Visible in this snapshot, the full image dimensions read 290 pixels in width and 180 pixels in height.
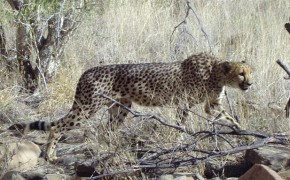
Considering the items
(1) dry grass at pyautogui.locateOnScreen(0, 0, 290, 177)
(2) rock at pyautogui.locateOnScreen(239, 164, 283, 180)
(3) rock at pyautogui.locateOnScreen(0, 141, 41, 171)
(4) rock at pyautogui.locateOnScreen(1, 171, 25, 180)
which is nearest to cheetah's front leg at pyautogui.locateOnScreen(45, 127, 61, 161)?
(3) rock at pyautogui.locateOnScreen(0, 141, 41, 171)

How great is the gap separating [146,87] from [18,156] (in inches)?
57.3

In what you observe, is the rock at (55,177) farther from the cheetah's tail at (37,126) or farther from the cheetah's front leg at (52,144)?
the cheetah's tail at (37,126)

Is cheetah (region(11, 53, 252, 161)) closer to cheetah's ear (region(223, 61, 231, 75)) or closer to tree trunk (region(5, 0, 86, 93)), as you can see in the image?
cheetah's ear (region(223, 61, 231, 75))

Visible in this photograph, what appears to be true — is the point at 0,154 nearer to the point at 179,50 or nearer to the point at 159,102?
the point at 159,102

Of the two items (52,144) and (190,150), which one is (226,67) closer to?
(52,144)

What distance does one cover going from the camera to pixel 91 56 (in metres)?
9.02

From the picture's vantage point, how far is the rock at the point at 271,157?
16.3ft

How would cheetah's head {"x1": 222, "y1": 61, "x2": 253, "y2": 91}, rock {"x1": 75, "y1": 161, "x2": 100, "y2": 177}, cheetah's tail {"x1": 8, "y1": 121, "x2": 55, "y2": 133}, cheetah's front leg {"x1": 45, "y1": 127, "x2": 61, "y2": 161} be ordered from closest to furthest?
rock {"x1": 75, "y1": 161, "x2": 100, "y2": 177} → cheetah's front leg {"x1": 45, "y1": 127, "x2": 61, "y2": 161} → cheetah's tail {"x1": 8, "y1": 121, "x2": 55, "y2": 133} → cheetah's head {"x1": 222, "y1": 61, "x2": 253, "y2": 91}

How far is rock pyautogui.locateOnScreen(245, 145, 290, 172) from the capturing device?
4.97 metres

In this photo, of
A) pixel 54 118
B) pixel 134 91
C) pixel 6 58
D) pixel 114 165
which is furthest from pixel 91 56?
pixel 114 165

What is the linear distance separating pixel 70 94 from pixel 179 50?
55.7 inches

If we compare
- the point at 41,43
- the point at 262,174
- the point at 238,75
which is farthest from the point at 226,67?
the point at 262,174

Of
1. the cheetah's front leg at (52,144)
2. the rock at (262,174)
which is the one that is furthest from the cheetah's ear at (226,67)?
the rock at (262,174)

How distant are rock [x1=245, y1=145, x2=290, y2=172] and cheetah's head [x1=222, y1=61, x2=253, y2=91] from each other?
5.11 feet
